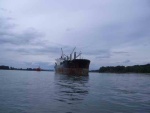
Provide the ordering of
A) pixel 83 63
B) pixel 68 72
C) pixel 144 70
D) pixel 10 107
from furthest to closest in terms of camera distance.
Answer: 1. pixel 144 70
2. pixel 68 72
3. pixel 83 63
4. pixel 10 107

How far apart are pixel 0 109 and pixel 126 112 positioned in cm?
744

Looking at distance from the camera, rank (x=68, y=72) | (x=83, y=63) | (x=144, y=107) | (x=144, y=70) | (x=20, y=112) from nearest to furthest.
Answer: (x=20, y=112)
(x=144, y=107)
(x=83, y=63)
(x=68, y=72)
(x=144, y=70)

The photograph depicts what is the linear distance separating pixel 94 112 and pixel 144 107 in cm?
406

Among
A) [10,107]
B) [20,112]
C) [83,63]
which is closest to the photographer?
[20,112]

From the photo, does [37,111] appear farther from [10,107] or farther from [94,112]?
[94,112]

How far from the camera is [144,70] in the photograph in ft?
628

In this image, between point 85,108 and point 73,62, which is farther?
point 73,62

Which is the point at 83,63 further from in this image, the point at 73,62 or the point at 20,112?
the point at 20,112

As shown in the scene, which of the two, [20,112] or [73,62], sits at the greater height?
[73,62]

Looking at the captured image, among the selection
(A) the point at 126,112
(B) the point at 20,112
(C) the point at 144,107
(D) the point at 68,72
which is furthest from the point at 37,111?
(D) the point at 68,72

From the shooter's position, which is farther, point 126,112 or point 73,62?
point 73,62

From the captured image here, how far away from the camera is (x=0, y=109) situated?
1404 cm

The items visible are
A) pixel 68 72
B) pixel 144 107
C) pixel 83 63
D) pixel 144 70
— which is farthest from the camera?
pixel 144 70

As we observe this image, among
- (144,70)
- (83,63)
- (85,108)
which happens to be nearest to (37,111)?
(85,108)
